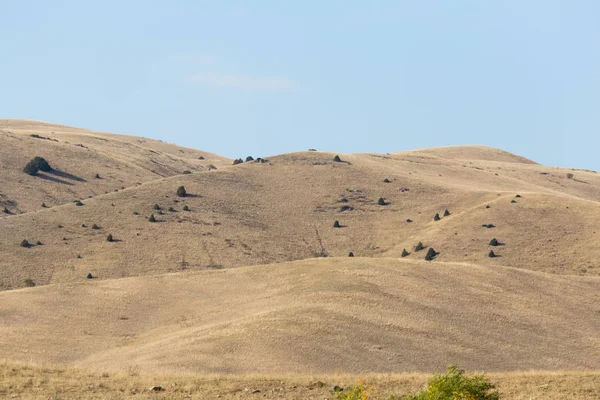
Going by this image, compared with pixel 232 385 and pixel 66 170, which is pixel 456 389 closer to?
pixel 232 385

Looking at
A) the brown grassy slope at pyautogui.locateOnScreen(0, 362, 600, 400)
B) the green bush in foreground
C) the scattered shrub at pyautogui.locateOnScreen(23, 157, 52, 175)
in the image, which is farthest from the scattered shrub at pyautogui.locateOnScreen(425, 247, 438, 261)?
the green bush in foreground

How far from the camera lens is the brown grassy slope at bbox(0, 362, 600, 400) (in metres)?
26.0

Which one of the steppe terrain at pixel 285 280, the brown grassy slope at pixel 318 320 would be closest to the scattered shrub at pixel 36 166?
the steppe terrain at pixel 285 280

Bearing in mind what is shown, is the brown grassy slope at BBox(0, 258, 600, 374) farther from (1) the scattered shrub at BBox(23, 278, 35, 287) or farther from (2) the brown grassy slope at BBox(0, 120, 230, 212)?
(2) the brown grassy slope at BBox(0, 120, 230, 212)

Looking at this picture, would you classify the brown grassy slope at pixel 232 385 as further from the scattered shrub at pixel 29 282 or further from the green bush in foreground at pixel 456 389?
the scattered shrub at pixel 29 282

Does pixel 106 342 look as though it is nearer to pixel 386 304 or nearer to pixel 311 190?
pixel 386 304

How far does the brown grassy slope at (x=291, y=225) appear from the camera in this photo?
9444 cm

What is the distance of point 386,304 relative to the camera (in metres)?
53.1

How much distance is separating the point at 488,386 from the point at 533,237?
85.5m

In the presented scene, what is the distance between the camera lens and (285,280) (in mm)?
61156

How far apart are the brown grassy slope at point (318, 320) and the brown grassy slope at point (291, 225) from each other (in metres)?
27.1

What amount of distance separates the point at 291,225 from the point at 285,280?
190 feet

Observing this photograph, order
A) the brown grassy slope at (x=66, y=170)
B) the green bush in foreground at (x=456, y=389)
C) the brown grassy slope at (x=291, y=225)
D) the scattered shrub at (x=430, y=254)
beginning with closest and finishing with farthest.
A: the green bush in foreground at (x=456, y=389)
the brown grassy slope at (x=291, y=225)
the scattered shrub at (x=430, y=254)
the brown grassy slope at (x=66, y=170)

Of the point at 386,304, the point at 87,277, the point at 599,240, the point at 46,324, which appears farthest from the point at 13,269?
the point at 599,240
